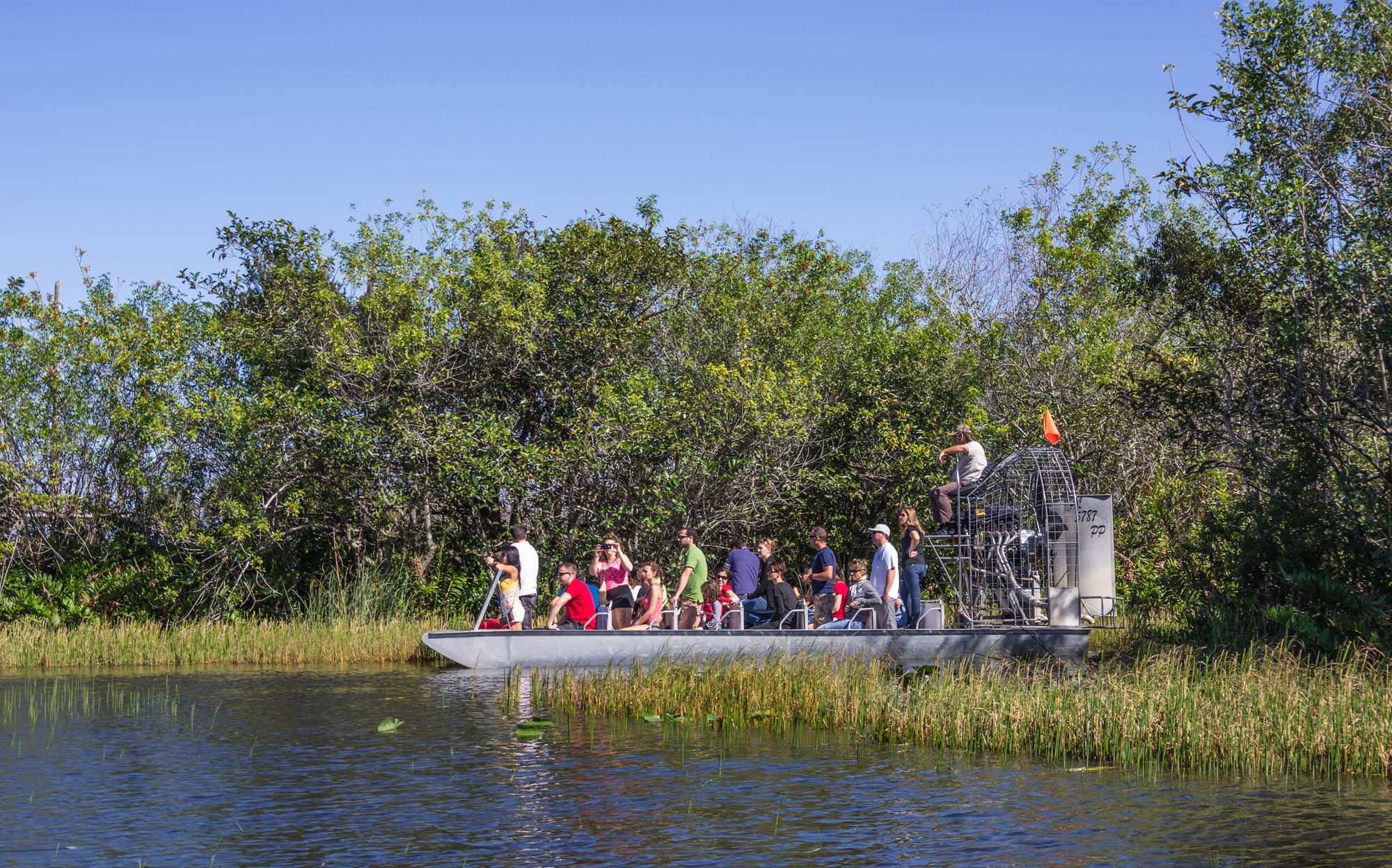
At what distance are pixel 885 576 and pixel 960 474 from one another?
5.47 ft

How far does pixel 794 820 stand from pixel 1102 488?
16.7 meters

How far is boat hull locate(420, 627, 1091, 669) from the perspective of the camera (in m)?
15.9

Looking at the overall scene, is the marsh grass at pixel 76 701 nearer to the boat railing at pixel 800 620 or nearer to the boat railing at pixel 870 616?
the boat railing at pixel 800 620

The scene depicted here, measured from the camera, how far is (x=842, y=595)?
17.5 meters

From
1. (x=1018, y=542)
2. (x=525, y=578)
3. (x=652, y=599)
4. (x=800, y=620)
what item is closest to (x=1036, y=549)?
(x=1018, y=542)

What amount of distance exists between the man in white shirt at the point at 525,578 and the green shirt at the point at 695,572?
6.75 feet

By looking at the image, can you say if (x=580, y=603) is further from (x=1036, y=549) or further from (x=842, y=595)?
(x=1036, y=549)

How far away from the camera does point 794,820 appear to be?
28.6ft

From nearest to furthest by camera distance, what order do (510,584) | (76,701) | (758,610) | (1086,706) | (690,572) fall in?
(1086,706) → (76,701) → (758,610) → (690,572) → (510,584)

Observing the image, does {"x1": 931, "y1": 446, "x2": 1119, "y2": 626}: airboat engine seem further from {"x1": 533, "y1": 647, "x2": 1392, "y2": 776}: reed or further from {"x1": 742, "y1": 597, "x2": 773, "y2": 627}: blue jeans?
{"x1": 742, "y1": 597, "x2": 773, "y2": 627}: blue jeans

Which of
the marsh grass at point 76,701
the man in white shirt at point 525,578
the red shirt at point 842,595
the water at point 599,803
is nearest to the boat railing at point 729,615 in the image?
the red shirt at point 842,595

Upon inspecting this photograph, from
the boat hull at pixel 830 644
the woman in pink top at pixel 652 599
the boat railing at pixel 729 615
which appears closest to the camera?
the boat hull at pixel 830 644

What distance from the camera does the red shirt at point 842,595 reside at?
1717 centimetres

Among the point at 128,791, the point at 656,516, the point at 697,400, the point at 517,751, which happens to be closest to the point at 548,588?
the point at 656,516
